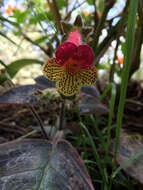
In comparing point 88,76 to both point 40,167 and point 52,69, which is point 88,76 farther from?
point 40,167

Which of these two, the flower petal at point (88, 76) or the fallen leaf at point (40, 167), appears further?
the flower petal at point (88, 76)

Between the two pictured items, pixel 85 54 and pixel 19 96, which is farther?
pixel 19 96

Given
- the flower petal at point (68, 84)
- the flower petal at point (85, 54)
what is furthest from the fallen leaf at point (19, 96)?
the flower petal at point (85, 54)

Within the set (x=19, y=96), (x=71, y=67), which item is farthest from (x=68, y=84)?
(x=19, y=96)

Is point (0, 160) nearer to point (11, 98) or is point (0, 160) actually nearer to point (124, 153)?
point (11, 98)

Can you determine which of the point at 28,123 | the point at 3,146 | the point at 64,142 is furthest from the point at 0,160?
the point at 28,123

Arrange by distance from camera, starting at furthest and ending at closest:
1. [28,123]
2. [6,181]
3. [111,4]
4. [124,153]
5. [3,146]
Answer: [28,123], [111,4], [124,153], [3,146], [6,181]

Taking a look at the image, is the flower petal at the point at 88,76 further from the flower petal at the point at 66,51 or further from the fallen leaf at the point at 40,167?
the fallen leaf at the point at 40,167
